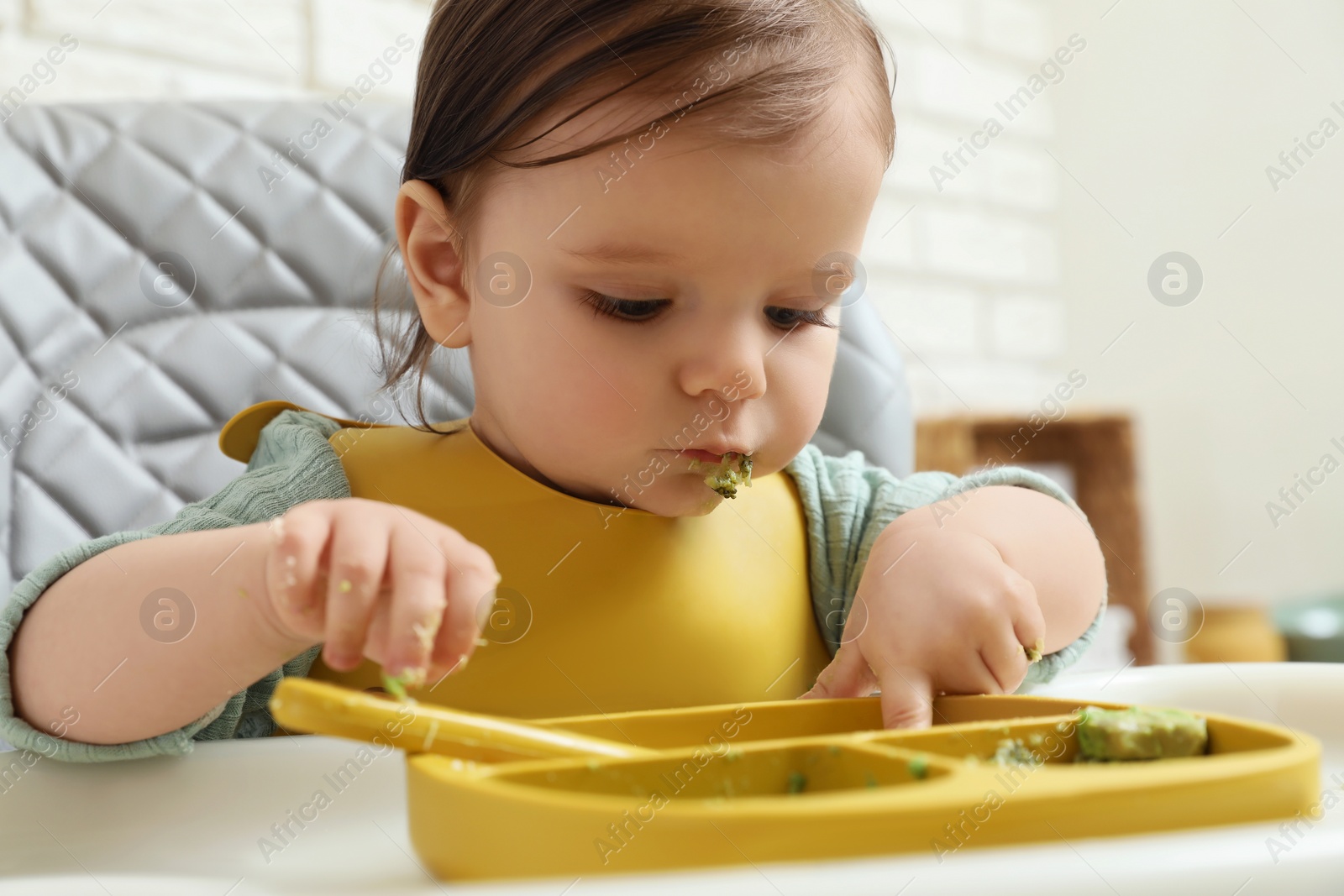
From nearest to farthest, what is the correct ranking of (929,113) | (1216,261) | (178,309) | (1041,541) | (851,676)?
(851,676), (1041,541), (178,309), (929,113), (1216,261)

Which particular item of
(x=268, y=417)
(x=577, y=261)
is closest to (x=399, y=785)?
(x=577, y=261)

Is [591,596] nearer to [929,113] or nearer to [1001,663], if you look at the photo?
[1001,663]

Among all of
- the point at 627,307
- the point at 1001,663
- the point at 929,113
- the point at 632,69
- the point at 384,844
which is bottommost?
the point at 384,844

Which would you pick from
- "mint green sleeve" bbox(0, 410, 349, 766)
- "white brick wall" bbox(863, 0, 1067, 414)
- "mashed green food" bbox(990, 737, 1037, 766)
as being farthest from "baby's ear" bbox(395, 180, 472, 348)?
"white brick wall" bbox(863, 0, 1067, 414)

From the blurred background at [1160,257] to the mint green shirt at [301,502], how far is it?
4.52 feet

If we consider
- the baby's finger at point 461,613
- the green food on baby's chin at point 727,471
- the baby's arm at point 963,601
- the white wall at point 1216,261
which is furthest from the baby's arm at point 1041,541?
the white wall at point 1216,261

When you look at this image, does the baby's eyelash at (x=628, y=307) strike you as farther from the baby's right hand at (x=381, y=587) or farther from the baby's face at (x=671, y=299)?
the baby's right hand at (x=381, y=587)

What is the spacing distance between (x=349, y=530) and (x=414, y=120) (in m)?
0.51

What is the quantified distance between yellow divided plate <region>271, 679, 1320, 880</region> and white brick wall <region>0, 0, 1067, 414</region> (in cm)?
124

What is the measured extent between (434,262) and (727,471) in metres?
0.29

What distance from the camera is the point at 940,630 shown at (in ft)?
2.09

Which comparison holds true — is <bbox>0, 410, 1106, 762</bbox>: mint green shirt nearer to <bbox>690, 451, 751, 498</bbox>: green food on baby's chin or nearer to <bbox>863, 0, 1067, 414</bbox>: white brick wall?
<bbox>690, 451, 751, 498</bbox>: green food on baby's chin

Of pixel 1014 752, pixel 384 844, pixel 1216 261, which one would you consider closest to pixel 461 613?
pixel 384 844

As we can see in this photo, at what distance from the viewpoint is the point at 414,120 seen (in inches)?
35.3
